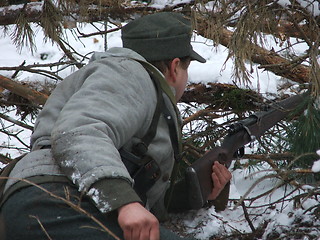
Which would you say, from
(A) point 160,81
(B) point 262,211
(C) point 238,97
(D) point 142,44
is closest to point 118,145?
(A) point 160,81

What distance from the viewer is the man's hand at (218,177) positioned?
8.52 ft

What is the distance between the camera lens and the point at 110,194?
166 cm

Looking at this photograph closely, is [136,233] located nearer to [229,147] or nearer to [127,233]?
[127,233]

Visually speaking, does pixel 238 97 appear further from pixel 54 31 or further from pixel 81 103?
pixel 81 103

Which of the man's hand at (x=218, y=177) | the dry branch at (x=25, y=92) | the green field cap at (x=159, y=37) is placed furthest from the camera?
the dry branch at (x=25, y=92)

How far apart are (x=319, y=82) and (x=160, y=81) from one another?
0.68m

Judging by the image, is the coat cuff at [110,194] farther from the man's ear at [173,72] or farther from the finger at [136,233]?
the man's ear at [173,72]

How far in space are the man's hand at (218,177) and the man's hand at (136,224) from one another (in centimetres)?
99

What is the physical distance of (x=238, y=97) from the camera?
142 inches

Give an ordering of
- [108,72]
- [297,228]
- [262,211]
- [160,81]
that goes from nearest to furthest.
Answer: [108,72]
[160,81]
[297,228]
[262,211]

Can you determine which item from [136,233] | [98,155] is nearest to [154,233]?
[136,233]

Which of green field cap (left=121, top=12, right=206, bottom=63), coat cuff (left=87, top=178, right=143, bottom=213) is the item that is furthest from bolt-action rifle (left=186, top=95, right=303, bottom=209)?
coat cuff (left=87, top=178, right=143, bottom=213)

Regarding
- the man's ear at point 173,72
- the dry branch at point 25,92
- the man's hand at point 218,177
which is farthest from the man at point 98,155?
the dry branch at point 25,92

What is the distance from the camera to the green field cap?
7.99 ft
